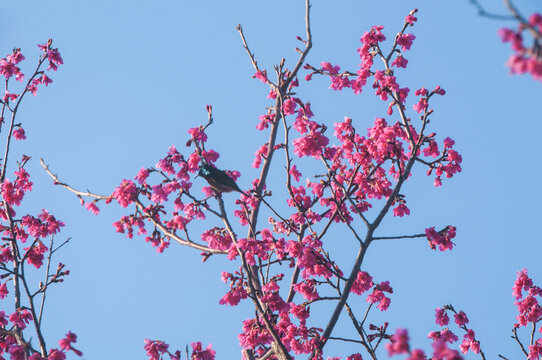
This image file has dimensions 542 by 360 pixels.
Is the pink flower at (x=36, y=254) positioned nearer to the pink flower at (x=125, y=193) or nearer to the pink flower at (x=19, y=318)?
the pink flower at (x=19, y=318)

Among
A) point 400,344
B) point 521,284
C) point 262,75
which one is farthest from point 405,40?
point 400,344

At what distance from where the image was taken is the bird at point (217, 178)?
7.52m

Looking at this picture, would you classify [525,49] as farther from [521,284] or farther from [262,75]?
[521,284]

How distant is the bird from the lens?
7.52m

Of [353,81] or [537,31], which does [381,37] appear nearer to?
[353,81]

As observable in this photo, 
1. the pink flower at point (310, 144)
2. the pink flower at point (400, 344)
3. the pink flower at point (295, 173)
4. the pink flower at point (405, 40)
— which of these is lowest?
the pink flower at point (400, 344)

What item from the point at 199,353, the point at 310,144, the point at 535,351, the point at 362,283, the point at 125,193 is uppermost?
the point at 310,144

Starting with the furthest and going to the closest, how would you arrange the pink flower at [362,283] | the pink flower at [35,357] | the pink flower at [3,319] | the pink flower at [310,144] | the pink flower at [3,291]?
the pink flower at [3,291] < the pink flower at [3,319] < the pink flower at [362,283] < the pink flower at [310,144] < the pink flower at [35,357]

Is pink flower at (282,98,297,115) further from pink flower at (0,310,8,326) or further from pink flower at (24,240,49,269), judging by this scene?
pink flower at (0,310,8,326)

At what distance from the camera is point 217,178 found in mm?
7547

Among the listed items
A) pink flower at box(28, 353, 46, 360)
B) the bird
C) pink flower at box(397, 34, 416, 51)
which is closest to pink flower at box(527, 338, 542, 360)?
pink flower at box(397, 34, 416, 51)

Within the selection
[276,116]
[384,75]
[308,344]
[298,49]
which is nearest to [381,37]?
[384,75]

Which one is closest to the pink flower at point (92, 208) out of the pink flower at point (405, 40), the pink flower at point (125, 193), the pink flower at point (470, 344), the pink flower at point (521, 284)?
the pink flower at point (125, 193)

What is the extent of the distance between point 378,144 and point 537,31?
463 cm
